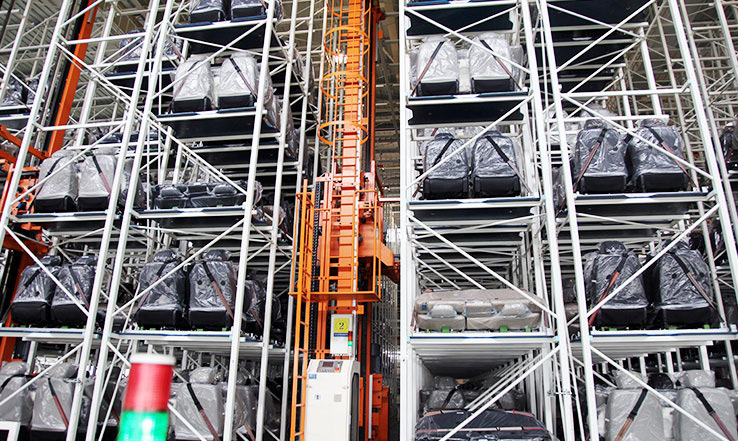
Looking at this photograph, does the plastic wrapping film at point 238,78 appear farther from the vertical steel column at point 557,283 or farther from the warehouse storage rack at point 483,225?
the vertical steel column at point 557,283

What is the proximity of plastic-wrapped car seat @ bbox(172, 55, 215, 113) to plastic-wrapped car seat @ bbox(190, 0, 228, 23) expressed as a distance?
3.13ft

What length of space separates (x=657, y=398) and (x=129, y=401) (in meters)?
6.32

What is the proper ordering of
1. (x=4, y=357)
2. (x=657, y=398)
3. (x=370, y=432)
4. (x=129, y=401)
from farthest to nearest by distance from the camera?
(x=370, y=432), (x=4, y=357), (x=657, y=398), (x=129, y=401)

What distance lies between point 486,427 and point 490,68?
487 cm

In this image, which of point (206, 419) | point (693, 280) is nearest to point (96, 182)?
point (206, 419)

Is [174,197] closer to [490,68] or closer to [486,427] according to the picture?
[490,68]

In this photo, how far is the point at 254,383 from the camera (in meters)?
9.52

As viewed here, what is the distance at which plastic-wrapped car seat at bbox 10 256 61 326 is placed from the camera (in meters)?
8.10

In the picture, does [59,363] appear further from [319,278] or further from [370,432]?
[370,432]

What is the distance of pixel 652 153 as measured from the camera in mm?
6555

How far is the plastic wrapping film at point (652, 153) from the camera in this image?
6469mm

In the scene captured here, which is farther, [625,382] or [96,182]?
[96,182]

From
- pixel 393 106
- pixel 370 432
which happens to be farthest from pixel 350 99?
pixel 393 106

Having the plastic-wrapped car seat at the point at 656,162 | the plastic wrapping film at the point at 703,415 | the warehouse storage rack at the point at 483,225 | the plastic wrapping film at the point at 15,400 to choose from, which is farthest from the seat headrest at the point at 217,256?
the plastic wrapping film at the point at 703,415
